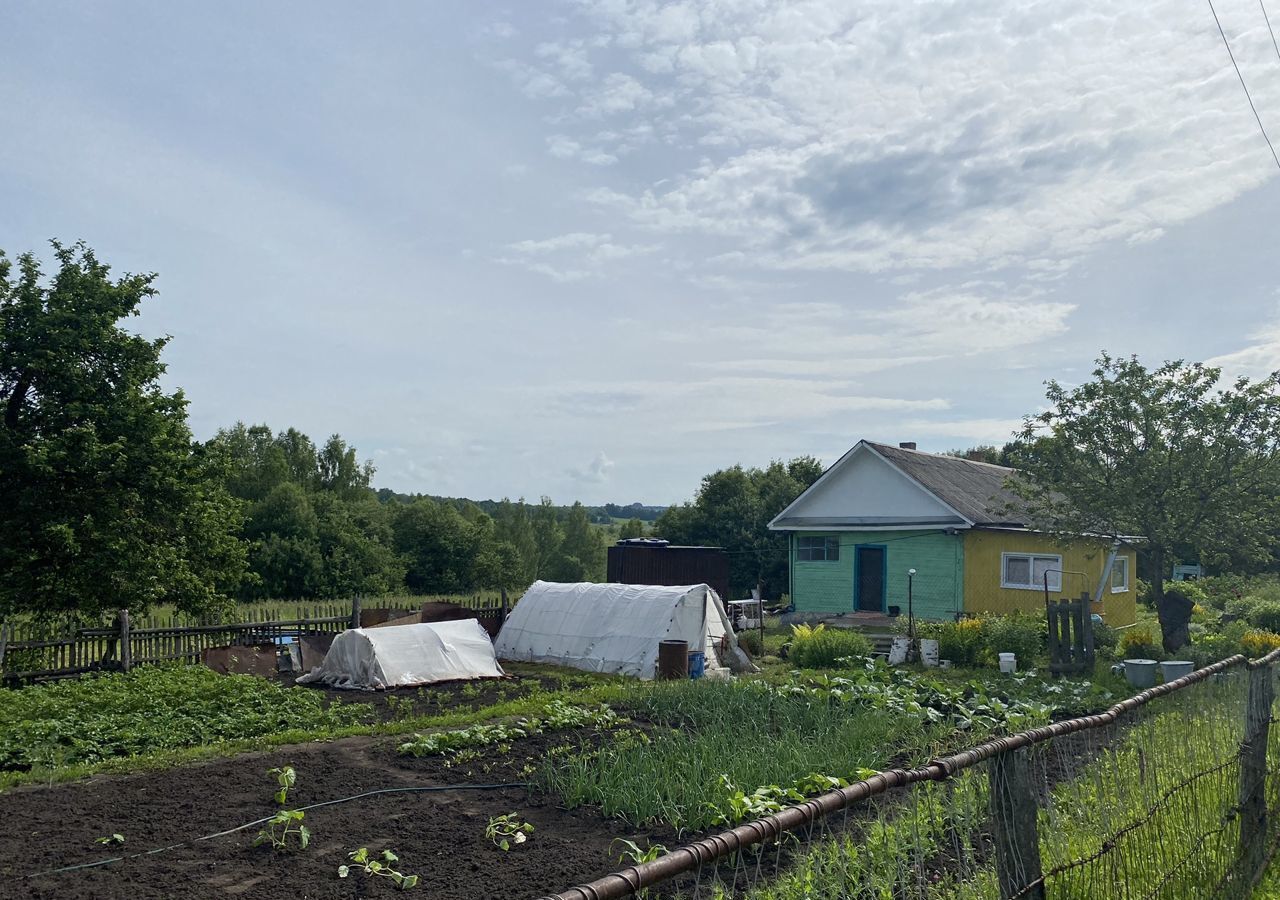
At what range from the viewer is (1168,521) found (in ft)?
52.9

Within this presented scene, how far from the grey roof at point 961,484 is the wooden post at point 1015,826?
1918 centimetres

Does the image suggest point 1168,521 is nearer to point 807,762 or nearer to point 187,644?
point 807,762

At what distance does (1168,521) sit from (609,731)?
11.1 meters

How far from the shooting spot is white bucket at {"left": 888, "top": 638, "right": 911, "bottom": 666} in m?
17.4

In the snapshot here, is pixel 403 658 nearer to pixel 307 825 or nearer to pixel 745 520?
pixel 307 825

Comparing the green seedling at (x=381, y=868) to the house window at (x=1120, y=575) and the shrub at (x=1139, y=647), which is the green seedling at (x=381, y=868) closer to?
the shrub at (x=1139, y=647)

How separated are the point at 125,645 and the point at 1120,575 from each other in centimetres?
2350

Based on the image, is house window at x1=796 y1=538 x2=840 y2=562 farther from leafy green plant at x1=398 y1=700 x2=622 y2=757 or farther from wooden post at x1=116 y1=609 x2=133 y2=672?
wooden post at x1=116 y1=609 x2=133 y2=672

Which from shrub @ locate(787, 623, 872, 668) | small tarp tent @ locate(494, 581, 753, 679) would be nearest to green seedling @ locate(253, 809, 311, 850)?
small tarp tent @ locate(494, 581, 753, 679)

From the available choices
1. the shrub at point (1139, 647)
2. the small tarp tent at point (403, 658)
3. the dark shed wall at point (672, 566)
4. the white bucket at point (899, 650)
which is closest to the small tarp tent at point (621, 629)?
the small tarp tent at point (403, 658)

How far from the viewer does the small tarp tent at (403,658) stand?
15.2 m

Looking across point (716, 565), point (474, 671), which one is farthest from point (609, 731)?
A: point (716, 565)

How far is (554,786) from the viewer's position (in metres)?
7.91

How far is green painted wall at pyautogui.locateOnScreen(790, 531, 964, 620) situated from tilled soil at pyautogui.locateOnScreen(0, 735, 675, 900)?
1582 centimetres
